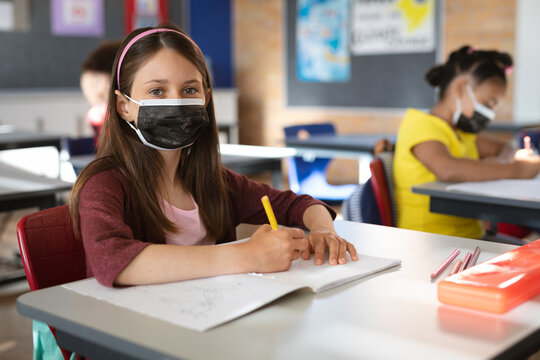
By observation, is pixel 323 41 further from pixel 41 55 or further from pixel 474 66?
pixel 474 66

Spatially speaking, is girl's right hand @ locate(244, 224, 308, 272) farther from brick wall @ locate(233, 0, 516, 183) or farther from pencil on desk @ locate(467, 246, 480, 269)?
brick wall @ locate(233, 0, 516, 183)

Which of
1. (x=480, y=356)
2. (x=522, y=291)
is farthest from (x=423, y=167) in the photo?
(x=480, y=356)

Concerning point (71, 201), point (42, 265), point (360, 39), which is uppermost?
point (360, 39)

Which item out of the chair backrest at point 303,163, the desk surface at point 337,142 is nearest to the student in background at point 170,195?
the desk surface at point 337,142

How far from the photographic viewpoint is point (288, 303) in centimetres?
97

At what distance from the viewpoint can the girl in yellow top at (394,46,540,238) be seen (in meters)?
2.23

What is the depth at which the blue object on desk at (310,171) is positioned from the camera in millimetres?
4469

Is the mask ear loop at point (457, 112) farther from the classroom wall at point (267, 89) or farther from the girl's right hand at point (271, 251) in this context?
the classroom wall at point (267, 89)

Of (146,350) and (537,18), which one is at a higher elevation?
(537,18)

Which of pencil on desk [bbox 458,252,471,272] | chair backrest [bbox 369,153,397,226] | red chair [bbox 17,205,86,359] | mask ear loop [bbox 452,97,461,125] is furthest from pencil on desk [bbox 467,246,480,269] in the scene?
mask ear loop [bbox 452,97,461,125]

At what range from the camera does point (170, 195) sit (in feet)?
4.79

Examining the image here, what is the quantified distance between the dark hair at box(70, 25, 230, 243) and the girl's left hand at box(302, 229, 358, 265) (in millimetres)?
306

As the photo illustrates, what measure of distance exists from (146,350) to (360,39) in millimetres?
5720

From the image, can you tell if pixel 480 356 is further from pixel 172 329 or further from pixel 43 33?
pixel 43 33
